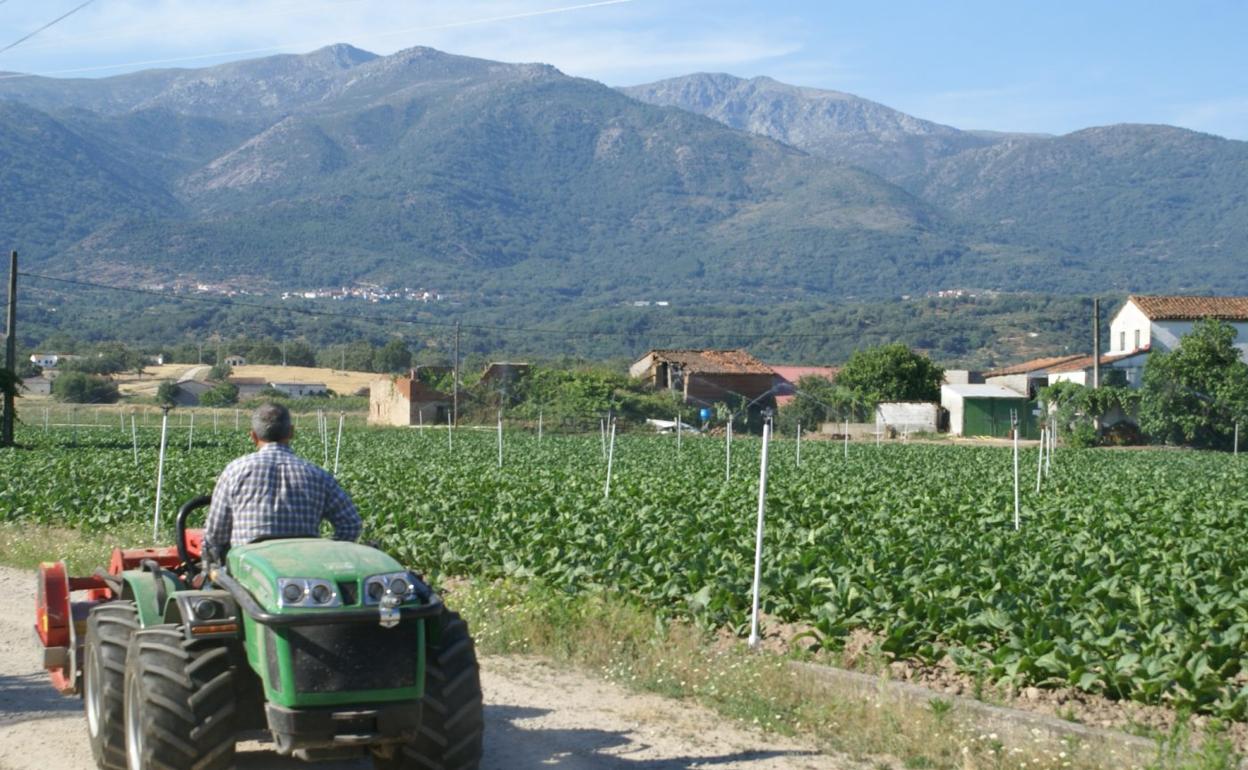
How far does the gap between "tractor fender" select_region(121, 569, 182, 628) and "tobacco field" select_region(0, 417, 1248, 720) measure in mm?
5073

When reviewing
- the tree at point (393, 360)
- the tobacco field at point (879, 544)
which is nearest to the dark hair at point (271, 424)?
the tobacco field at point (879, 544)

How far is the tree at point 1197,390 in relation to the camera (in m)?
55.4

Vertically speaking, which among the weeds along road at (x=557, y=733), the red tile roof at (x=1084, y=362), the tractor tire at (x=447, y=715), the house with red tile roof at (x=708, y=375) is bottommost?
the weeds along road at (x=557, y=733)

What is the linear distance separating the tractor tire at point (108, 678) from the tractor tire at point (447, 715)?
1421 millimetres

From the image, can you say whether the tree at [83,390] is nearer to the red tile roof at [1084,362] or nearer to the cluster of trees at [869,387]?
the cluster of trees at [869,387]

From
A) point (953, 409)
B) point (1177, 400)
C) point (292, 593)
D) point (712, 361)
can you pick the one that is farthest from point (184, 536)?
point (712, 361)

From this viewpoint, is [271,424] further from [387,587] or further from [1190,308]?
[1190,308]

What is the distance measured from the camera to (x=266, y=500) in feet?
25.3

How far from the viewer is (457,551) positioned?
51.9ft

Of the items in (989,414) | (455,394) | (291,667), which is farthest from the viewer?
(989,414)

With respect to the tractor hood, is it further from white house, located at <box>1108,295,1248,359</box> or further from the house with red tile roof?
white house, located at <box>1108,295,1248,359</box>

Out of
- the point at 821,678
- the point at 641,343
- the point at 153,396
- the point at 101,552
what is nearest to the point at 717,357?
the point at 153,396

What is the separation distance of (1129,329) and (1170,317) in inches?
138

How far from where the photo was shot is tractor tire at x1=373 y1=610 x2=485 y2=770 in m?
7.29
